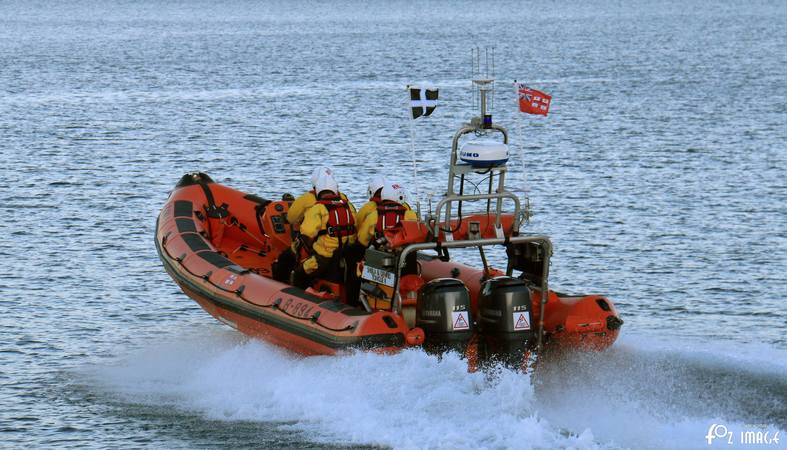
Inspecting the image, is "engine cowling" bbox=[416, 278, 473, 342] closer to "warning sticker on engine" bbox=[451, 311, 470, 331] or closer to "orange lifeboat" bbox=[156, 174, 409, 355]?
"warning sticker on engine" bbox=[451, 311, 470, 331]

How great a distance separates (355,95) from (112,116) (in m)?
7.52

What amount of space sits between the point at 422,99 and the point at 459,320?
1.58 meters

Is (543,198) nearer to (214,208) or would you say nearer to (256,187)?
(256,187)

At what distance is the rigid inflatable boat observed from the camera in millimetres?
9398

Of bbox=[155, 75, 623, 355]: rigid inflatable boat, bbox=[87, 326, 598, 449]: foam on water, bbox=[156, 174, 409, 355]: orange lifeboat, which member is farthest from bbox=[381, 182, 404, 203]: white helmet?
bbox=[87, 326, 598, 449]: foam on water

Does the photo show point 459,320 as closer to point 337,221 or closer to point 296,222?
point 337,221

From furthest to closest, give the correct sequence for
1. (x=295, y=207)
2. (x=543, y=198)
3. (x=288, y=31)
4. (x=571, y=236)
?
(x=288, y=31)
(x=543, y=198)
(x=571, y=236)
(x=295, y=207)

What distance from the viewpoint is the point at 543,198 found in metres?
20.1

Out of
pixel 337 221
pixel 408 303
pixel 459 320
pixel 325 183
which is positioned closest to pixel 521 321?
pixel 459 320

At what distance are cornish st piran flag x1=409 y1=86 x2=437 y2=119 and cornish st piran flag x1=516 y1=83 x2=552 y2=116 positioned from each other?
0.63m

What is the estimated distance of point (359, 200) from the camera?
1958cm

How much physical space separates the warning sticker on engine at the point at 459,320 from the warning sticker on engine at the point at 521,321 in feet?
1.17

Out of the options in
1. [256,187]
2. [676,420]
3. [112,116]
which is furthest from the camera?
[112,116]

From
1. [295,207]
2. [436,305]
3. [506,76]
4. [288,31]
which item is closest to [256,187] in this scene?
[295,207]
